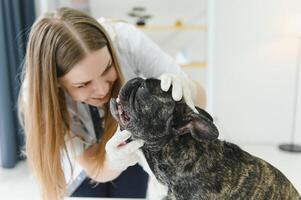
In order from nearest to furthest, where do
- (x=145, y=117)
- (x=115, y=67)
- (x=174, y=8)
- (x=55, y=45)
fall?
(x=145, y=117), (x=55, y=45), (x=115, y=67), (x=174, y=8)

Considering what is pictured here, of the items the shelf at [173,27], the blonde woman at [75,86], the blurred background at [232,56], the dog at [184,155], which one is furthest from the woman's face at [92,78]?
the shelf at [173,27]

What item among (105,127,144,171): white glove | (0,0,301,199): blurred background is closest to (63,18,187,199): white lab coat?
(105,127,144,171): white glove

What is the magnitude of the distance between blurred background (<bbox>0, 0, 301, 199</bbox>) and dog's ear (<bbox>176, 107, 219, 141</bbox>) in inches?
80.3

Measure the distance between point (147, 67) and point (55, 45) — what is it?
0.43 meters

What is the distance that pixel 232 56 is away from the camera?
3.05 m

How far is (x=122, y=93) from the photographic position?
68 centimetres

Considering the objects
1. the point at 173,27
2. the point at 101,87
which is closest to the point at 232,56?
the point at 173,27

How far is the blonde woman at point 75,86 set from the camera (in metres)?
0.99

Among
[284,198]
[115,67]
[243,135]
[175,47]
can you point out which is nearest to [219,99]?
[243,135]

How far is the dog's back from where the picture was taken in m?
0.69

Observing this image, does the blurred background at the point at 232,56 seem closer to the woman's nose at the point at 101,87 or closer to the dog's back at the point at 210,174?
the woman's nose at the point at 101,87

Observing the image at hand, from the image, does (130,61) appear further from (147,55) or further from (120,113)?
(120,113)

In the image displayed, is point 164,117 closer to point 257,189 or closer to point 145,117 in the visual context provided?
point 145,117

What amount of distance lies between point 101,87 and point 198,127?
1.60 feet
